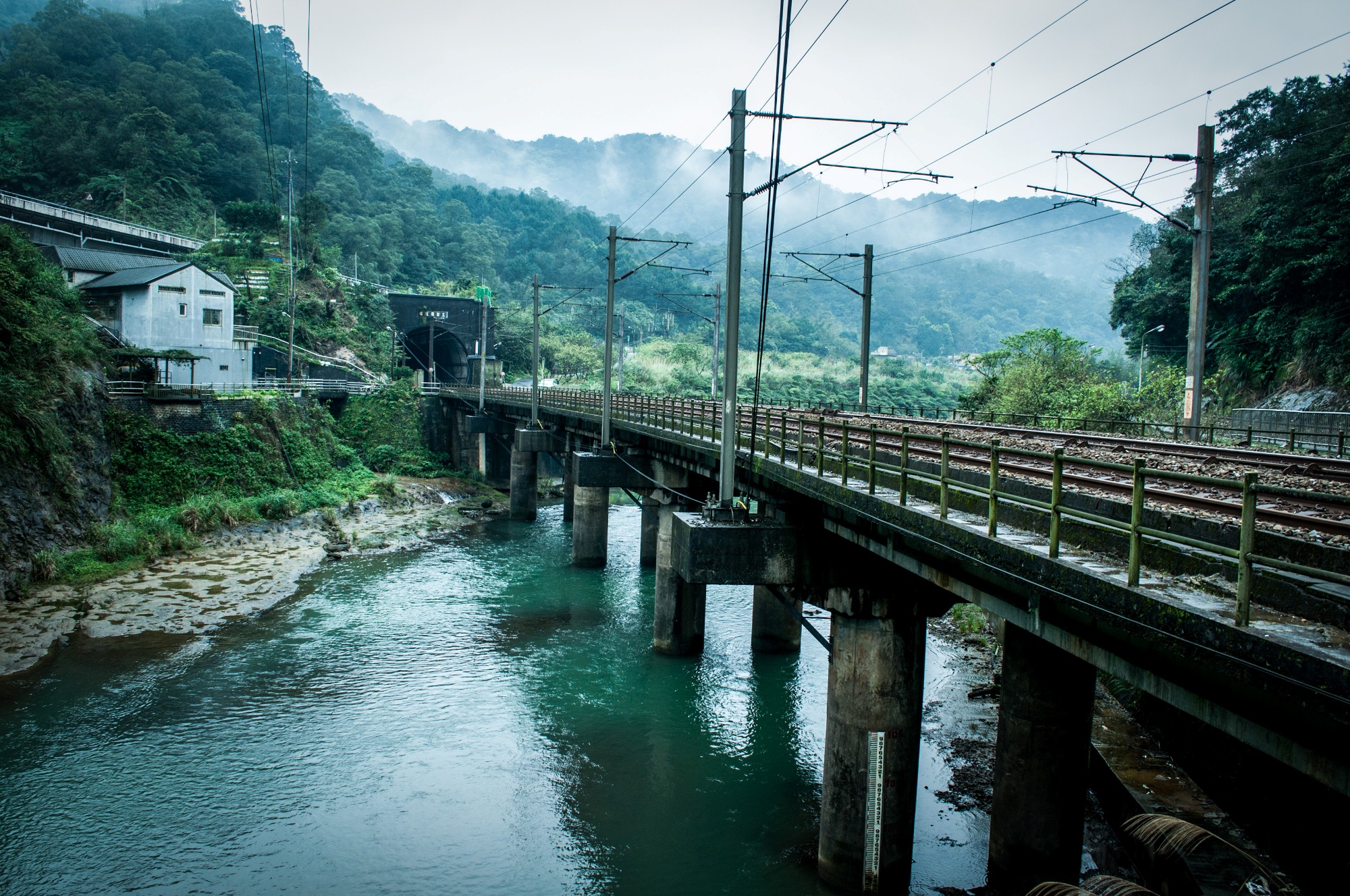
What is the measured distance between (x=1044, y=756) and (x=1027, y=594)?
13.8ft

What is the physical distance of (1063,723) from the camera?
10.4m

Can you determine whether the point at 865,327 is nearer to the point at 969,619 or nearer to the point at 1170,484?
the point at 969,619

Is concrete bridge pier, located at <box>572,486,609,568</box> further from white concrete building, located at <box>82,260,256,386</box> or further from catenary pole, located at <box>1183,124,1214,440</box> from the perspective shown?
white concrete building, located at <box>82,260,256,386</box>

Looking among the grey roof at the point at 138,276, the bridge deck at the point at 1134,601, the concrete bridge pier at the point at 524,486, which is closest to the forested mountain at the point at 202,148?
the grey roof at the point at 138,276

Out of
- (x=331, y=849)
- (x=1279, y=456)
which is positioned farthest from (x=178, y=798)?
(x=1279, y=456)

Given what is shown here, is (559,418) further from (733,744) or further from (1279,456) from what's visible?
(1279,456)

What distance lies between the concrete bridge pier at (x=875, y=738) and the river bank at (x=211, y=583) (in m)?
18.2

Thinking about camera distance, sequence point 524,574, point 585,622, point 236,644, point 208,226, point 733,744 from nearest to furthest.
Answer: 1. point 733,744
2. point 236,644
3. point 585,622
4. point 524,574
5. point 208,226

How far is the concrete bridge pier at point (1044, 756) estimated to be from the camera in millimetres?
10359

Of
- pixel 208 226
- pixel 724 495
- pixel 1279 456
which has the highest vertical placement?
pixel 208 226

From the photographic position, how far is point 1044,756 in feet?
34.3

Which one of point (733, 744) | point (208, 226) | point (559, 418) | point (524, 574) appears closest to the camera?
point (733, 744)

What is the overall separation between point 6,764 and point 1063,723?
1734cm

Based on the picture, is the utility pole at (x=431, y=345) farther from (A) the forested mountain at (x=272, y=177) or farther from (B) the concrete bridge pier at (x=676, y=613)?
(B) the concrete bridge pier at (x=676, y=613)
